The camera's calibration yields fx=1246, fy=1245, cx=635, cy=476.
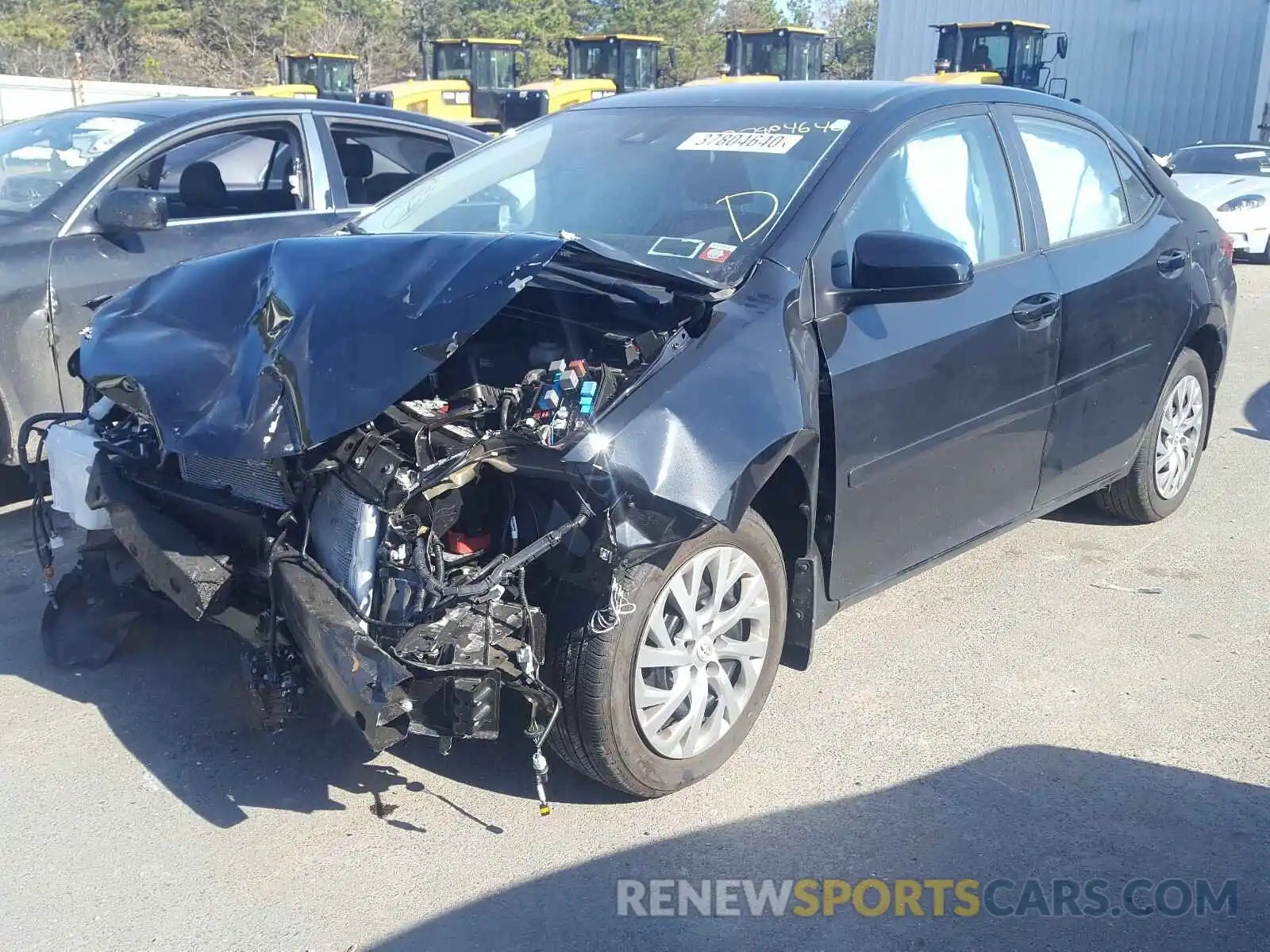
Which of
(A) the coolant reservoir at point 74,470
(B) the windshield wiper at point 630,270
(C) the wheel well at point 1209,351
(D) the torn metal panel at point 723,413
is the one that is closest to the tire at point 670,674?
(D) the torn metal panel at point 723,413

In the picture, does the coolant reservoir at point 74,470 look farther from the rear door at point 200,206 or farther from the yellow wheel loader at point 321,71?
A: the yellow wheel loader at point 321,71

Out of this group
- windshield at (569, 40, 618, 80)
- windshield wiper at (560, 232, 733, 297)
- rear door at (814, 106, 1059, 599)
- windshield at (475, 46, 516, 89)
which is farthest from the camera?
windshield at (569, 40, 618, 80)

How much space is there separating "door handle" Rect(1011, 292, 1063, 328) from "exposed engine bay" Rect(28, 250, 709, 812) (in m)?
1.41

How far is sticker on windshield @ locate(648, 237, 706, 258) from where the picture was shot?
375cm

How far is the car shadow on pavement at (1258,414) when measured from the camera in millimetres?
7582

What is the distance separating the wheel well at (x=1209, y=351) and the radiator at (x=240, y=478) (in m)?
4.02

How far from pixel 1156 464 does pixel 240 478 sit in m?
3.98

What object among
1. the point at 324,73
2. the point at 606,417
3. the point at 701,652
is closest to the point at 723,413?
the point at 606,417

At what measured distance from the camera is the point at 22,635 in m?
4.39

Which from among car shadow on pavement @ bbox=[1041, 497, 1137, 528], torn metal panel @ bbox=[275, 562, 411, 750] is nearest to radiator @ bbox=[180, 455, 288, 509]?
torn metal panel @ bbox=[275, 562, 411, 750]

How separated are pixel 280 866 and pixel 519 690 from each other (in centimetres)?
76

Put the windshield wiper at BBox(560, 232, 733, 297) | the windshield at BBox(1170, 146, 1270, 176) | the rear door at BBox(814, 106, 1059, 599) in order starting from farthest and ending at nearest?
the windshield at BBox(1170, 146, 1270, 176) → the rear door at BBox(814, 106, 1059, 599) → the windshield wiper at BBox(560, 232, 733, 297)

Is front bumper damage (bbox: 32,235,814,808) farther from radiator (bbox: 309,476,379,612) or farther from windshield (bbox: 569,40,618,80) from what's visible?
windshield (bbox: 569,40,618,80)

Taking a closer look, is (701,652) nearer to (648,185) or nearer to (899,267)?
(899,267)
